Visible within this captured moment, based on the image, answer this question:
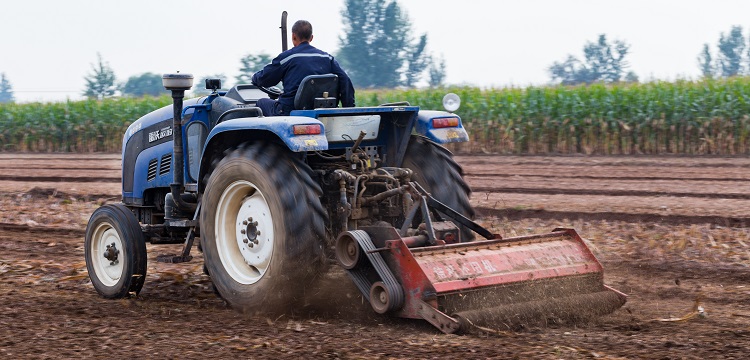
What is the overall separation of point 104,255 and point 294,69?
6.15 feet

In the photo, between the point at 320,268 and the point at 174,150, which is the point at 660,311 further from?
the point at 174,150

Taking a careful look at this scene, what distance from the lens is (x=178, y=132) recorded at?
623 centimetres

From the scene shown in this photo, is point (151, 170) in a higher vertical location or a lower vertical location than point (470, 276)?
higher

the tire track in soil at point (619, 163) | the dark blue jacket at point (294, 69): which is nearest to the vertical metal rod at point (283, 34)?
the dark blue jacket at point (294, 69)

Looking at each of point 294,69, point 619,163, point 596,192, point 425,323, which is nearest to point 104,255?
point 294,69

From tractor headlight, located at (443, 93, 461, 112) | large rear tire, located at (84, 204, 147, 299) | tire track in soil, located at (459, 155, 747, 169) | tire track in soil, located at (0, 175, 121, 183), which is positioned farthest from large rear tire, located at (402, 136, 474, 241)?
tire track in soil, located at (459, 155, 747, 169)

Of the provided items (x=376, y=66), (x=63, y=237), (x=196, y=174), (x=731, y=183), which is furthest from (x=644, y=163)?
(x=376, y=66)

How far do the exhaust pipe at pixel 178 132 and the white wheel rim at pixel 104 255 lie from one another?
501mm

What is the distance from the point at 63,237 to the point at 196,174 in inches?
140

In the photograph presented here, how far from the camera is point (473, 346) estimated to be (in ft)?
14.7

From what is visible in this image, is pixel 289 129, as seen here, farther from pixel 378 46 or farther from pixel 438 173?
pixel 378 46

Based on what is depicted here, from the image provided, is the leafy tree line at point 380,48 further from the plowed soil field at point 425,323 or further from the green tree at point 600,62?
the plowed soil field at point 425,323

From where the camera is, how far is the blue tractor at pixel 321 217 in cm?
505

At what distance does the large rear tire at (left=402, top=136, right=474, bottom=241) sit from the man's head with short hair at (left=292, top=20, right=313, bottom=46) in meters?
0.99
